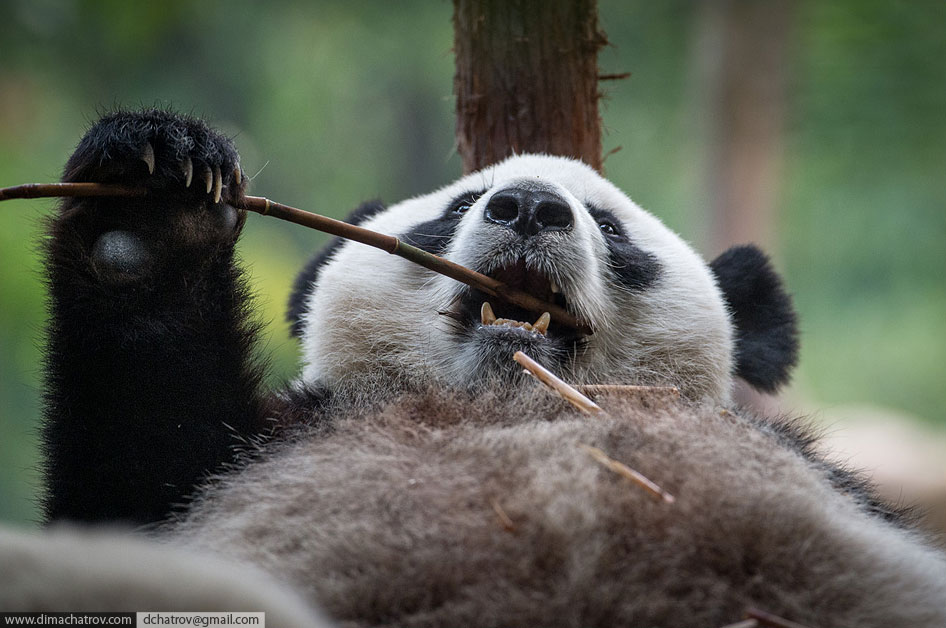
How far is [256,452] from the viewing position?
2.69m

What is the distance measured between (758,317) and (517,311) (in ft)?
3.97

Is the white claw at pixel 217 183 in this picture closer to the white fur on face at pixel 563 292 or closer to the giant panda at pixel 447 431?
the giant panda at pixel 447 431

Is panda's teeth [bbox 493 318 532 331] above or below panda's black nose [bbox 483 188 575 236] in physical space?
below

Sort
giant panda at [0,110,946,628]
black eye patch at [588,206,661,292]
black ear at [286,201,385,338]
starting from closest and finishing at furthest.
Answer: giant panda at [0,110,946,628] → black eye patch at [588,206,661,292] → black ear at [286,201,385,338]

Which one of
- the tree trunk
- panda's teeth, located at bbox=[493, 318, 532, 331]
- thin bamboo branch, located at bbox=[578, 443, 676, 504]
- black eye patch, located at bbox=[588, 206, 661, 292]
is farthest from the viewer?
the tree trunk

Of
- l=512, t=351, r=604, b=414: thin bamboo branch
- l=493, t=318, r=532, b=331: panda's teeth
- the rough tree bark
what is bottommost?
l=512, t=351, r=604, b=414: thin bamboo branch

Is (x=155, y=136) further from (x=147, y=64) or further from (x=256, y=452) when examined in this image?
(x=147, y=64)

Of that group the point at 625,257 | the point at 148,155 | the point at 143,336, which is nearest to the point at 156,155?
the point at 148,155

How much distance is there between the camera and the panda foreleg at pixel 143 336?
2.53m

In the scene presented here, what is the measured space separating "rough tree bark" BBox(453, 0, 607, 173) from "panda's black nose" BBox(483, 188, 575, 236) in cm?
99

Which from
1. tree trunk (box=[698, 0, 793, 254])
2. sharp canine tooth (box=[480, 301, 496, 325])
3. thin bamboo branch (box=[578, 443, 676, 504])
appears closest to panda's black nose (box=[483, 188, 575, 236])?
sharp canine tooth (box=[480, 301, 496, 325])

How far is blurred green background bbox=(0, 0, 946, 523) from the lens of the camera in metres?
10.3

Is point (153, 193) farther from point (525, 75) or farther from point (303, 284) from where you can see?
point (525, 75)

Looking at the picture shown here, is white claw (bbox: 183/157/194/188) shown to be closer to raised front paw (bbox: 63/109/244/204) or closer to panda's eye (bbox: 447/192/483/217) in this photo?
raised front paw (bbox: 63/109/244/204)
